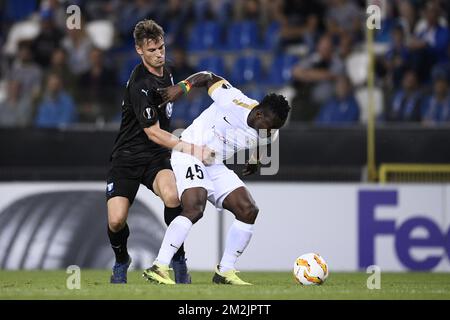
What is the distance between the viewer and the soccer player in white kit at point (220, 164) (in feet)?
32.4

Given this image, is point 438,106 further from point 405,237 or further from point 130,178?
point 130,178

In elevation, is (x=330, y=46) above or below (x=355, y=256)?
above

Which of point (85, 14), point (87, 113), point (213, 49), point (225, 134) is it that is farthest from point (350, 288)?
point (85, 14)

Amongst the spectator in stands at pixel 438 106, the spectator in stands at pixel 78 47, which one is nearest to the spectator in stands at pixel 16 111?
the spectator in stands at pixel 78 47

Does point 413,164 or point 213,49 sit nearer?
point 413,164

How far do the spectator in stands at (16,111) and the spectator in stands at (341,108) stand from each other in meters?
4.38

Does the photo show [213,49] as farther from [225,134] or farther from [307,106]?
[225,134]

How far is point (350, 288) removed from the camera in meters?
9.91

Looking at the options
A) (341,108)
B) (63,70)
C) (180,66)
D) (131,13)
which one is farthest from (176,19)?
(341,108)

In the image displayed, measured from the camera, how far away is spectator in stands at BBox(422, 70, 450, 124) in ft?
50.0

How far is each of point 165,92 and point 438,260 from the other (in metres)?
6.13

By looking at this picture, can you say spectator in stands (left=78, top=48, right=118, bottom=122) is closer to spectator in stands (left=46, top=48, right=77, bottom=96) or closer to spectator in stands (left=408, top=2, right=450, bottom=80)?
spectator in stands (left=46, top=48, right=77, bottom=96)

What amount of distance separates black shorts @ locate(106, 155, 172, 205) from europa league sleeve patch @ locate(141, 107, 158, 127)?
1.96ft

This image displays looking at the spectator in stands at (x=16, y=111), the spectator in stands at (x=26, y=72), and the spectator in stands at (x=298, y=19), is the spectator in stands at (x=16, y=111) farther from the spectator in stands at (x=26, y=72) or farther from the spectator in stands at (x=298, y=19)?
the spectator in stands at (x=298, y=19)
